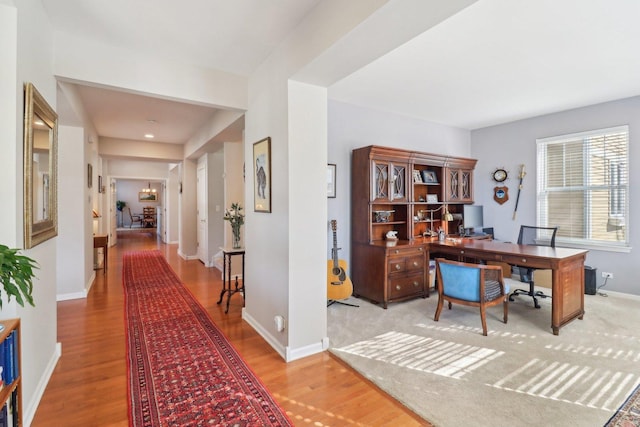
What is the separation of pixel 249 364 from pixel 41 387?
134cm

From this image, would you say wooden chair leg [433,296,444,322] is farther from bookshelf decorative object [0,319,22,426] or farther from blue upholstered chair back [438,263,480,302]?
bookshelf decorative object [0,319,22,426]

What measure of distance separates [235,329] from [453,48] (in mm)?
3301

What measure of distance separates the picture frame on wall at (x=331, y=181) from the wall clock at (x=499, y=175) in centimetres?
313

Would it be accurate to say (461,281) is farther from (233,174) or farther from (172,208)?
(172,208)

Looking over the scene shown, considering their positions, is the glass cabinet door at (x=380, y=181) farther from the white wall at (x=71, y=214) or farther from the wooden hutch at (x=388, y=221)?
the white wall at (x=71, y=214)

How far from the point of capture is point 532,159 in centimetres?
510

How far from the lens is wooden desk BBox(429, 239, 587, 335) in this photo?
305 cm

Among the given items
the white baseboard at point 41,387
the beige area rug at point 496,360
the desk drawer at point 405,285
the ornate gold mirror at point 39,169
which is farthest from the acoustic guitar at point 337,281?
the ornate gold mirror at point 39,169

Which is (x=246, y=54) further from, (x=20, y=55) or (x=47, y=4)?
(x=20, y=55)

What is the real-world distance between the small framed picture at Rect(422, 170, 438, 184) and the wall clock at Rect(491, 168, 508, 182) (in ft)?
4.39

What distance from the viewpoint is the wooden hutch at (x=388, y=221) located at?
3939 mm

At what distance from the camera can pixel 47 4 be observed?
6.84 ft

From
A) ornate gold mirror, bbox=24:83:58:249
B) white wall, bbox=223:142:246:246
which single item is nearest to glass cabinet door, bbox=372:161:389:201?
white wall, bbox=223:142:246:246

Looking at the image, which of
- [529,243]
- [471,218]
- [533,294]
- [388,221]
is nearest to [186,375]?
[388,221]
